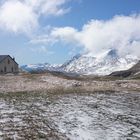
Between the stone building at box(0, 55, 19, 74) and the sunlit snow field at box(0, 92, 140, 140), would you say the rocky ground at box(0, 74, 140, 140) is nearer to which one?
the sunlit snow field at box(0, 92, 140, 140)

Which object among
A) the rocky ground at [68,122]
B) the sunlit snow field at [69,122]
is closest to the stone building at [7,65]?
the rocky ground at [68,122]

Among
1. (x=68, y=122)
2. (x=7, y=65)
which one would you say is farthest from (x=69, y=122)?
(x=7, y=65)

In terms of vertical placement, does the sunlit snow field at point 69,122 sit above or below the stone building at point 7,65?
below

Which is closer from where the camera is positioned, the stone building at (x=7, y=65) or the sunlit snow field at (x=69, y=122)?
the sunlit snow field at (x=69, y=122)

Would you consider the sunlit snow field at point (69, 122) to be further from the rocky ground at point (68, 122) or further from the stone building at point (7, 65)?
the stone building at point (7, 65)

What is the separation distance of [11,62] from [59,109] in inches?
4656

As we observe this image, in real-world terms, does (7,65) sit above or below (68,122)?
above

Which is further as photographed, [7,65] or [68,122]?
[7,65]

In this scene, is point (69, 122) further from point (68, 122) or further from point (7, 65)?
point (7, 65)

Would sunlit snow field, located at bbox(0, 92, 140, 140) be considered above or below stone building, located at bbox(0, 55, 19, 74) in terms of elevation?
below

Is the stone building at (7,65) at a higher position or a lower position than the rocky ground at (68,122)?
higher

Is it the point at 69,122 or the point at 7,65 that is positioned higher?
the point at 7,65

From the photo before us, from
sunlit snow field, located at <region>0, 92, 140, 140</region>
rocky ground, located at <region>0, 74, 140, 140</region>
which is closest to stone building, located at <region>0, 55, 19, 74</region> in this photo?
rocky ground, located at <region>0, 74, 140, 140</region>

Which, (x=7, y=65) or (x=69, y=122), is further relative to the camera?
(x=7, y=65)
